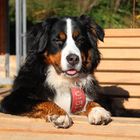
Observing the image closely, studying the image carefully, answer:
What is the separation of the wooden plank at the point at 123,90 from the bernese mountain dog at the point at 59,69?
115 cm

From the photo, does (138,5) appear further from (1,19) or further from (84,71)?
(84,71)

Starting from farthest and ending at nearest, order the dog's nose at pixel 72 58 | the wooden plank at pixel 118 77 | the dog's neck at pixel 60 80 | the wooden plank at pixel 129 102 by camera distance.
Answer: the wooden plank at pixel 118 77, the wooden plank at pixel 129 102, the dog's neck at pixel 60 80, the dog's nose at pixel 72 58

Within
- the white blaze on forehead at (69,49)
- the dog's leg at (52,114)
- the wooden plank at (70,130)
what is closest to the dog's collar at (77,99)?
the white blaze on forehead at (69,49)

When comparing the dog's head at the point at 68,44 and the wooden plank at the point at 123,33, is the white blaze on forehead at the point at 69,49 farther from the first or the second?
the wooden plank at the point at 123,33

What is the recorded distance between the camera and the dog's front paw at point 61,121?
3.08 m

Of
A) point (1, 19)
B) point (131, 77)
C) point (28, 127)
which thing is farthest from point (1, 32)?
point (28, 127)

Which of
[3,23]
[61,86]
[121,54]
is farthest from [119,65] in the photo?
[3,23]

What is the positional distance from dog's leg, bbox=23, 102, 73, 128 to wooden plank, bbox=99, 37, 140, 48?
2.10 metres

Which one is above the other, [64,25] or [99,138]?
[64,25]

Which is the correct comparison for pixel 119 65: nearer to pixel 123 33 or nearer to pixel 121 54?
pixel 121 54

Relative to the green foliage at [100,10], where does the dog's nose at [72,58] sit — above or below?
below

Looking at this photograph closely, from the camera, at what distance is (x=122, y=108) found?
15.7 ft

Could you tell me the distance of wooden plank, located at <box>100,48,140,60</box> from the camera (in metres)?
5.27

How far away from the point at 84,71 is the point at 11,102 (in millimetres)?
626
